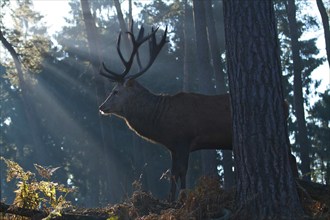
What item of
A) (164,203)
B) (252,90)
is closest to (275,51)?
(252,90)

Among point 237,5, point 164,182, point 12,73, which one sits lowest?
point 164,182

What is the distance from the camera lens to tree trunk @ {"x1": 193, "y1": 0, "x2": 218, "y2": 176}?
76.6 ft

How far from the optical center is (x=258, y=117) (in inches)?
250

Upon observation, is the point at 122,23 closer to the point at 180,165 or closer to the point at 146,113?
the point at 146,113

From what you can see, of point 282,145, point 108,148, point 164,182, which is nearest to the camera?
point 282,145

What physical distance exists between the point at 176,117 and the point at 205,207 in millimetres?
5389

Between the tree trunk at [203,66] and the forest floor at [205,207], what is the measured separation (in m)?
15.5

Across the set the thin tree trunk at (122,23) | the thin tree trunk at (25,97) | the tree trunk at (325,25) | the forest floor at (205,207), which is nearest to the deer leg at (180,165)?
the forest floor at (205,207)

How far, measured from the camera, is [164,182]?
1458 inches

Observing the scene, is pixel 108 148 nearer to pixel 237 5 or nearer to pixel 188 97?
pixel 188 97

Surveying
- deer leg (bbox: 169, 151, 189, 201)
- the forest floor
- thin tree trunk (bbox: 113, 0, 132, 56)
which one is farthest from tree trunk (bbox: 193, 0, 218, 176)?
the forest floor

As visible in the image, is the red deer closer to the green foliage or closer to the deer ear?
the deer ear

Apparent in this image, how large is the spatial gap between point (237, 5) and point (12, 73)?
27.4 m

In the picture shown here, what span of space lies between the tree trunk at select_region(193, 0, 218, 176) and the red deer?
1059 cm
